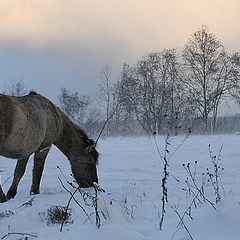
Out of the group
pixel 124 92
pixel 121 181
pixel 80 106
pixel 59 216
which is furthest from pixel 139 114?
pixel 59 216

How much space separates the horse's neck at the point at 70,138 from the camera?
26.7 feet

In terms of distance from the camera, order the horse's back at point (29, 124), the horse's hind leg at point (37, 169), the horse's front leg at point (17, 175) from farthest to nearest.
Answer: the horse's hind leg at point (37, 169), the horse's front leg at point (17, 175), the horse's back at point (29, 124)

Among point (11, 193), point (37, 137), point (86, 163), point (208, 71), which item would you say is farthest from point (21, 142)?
point (208, 71)

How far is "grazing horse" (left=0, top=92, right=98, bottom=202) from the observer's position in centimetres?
619

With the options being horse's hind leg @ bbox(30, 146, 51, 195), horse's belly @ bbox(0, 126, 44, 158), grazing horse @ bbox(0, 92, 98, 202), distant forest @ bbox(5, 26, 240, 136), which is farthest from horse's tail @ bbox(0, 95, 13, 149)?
distant forest @ bbox(5, 26, 240, 136)

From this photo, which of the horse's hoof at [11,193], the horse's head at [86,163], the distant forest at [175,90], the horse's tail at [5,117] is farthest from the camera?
the distant forest at [175,90]

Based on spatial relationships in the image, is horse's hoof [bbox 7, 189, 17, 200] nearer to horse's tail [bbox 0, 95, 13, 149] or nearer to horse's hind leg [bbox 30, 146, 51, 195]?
horse's hind leg [bbox 30, 146, 51, 195]

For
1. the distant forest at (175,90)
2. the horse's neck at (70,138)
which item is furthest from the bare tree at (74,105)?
the horse's neck at (70,138)

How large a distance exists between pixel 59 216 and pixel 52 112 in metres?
3.69

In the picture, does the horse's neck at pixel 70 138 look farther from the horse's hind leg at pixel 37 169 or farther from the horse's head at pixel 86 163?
the horse's hind leg at pixel 37 169

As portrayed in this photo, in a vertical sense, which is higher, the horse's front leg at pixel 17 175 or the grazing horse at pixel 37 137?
the grazing horse at pixel 37 137

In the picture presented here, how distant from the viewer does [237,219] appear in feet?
11.8

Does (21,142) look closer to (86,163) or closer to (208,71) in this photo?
(86,163)

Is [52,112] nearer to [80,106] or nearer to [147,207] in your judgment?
[147,207]
